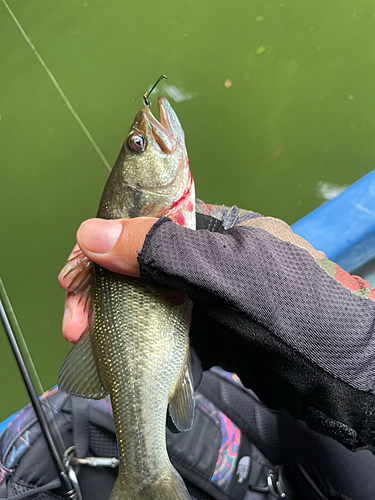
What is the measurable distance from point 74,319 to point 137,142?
54 centimetres

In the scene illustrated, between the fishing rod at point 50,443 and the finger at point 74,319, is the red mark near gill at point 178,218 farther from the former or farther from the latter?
the fishing rod at point 50,443

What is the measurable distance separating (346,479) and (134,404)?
660mm

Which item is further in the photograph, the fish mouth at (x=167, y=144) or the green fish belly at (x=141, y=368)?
the fish mouth at (x=167, y=144)

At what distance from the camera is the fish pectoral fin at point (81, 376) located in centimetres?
90

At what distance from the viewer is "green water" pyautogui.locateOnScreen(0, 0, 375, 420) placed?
236cm

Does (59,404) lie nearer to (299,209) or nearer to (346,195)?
(346,195)

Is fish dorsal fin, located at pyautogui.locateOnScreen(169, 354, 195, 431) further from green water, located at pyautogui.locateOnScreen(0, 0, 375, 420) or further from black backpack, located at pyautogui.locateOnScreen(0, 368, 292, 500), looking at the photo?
green water, located at pyautogui.locateOnScreen(0, 0, 375, 420)

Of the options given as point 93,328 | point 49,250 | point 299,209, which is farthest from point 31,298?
point 299,209

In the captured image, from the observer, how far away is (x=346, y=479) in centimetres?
102

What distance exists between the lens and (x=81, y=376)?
91 centimetres

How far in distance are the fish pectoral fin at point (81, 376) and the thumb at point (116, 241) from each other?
0.24 m

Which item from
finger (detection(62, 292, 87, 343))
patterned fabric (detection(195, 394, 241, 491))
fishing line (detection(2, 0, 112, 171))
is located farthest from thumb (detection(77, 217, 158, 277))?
fishing line (detection(2, 0, 112, 171))

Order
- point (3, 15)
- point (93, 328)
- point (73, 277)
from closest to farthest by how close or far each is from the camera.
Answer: point (93, 328), point (73, 277), point (3, 15)

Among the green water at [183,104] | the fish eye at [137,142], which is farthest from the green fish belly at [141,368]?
the green water at [183,104]
